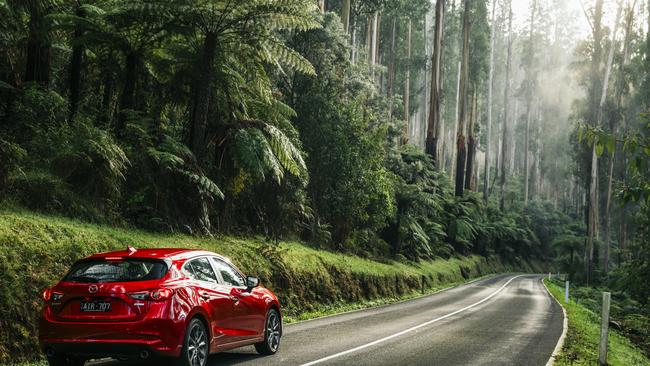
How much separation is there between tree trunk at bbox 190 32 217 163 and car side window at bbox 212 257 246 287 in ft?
22.3

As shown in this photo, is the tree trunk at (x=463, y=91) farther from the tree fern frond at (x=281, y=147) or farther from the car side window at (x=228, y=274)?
the car side window at (x=228, y=274)

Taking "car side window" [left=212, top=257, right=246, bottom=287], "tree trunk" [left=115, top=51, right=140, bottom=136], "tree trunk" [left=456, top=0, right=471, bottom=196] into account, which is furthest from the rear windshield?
"tree trunk" [left=456, top=0, right=471, bottom=196]

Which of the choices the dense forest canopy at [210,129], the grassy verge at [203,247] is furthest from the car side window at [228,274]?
the dense forest canopy at [210,129]

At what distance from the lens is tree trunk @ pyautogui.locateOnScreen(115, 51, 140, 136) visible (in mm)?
15250

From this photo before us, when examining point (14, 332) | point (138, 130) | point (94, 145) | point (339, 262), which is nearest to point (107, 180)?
point (94, 145)

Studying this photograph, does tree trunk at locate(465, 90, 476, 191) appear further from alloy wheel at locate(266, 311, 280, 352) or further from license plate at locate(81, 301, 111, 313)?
license plate at locate(81, 301, 111, 313)

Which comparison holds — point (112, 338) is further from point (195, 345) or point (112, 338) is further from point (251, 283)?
point (251, 283)

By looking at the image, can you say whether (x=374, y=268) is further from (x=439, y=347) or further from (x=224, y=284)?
(x=224, y=284)

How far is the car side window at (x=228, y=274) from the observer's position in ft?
29.2

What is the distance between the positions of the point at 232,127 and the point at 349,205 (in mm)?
8703

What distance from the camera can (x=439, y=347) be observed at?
11.2m

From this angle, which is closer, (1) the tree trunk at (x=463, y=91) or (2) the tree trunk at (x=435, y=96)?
(2) the tree trunk at (x=435, y=96)

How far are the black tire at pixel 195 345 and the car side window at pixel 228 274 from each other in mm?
1122

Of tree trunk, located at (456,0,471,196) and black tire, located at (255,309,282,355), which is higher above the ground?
tree trunk, located at (456,0,471,196)
